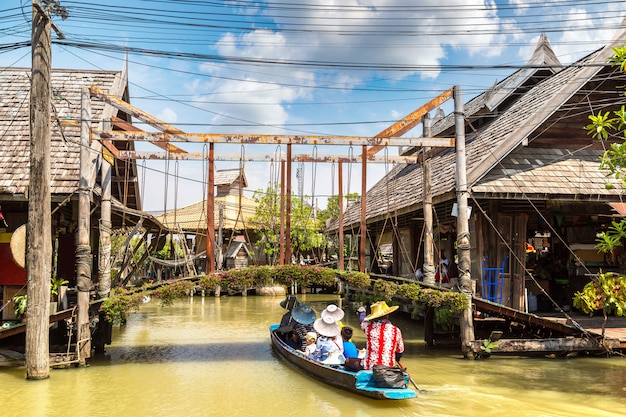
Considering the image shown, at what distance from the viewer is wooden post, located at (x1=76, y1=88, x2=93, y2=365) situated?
1157cm

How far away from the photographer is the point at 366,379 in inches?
353

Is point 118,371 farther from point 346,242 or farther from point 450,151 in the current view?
point 346,242

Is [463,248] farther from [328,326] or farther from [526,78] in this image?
[526,78]

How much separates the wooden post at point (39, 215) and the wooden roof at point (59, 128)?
1013mm

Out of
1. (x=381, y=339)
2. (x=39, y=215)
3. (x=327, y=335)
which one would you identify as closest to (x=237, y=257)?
(x=39, y=215)

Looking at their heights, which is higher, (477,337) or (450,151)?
(450,151)

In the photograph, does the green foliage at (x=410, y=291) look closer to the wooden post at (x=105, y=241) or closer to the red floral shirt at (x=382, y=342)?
the red floral shirt at (x=382, y=342)

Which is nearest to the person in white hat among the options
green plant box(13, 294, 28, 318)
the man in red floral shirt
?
the man in red floral shirt

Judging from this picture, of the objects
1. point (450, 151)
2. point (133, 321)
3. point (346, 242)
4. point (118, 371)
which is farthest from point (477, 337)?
point (346, 242)

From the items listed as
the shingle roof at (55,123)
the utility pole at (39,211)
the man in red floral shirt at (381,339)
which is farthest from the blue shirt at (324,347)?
the shingle roof at (55,123)

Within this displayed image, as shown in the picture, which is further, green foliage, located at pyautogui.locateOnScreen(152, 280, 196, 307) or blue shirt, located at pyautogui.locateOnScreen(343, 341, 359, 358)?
green foliage, located at pyautogui.locateOnScreen(152, 280, 196, 307)

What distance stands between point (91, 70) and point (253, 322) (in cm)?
1046

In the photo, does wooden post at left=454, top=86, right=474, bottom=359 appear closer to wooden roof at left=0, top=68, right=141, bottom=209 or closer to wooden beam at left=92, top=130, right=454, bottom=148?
wooden beam at left=92, top=130, right=454, bottom=148

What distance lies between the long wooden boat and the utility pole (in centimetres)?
504
